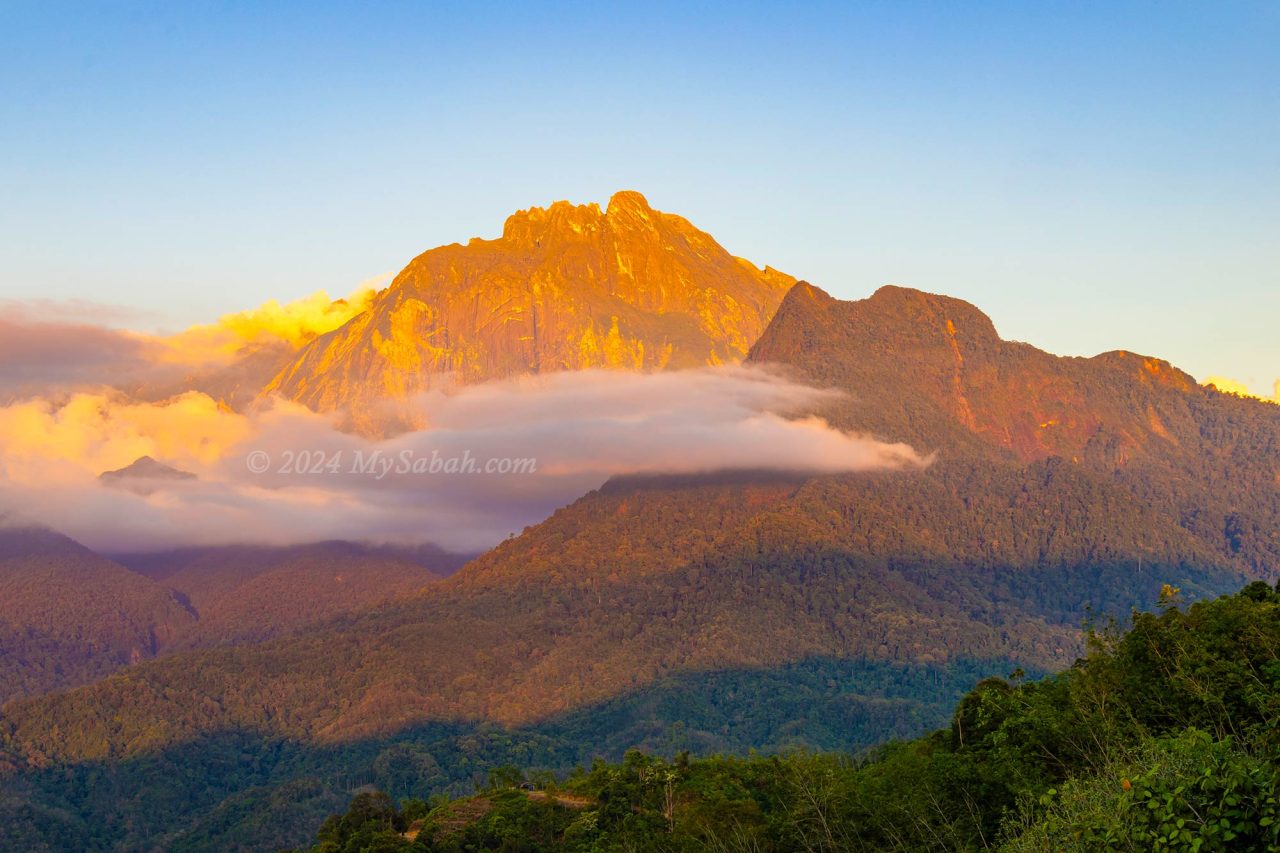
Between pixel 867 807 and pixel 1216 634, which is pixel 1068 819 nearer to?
pixel 1216 634

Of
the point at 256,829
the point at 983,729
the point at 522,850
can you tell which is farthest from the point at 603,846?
the point at 256,829

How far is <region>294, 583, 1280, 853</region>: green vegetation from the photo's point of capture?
25.9m

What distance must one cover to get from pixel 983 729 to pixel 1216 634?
27.0m

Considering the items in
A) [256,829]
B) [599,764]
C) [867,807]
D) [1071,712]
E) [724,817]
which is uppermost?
[1071,712]

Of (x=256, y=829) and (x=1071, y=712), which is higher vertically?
(x=1071, y=712)

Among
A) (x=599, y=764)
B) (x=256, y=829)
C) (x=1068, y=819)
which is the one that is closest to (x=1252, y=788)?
(x=1068, y=819)

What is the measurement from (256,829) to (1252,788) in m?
194

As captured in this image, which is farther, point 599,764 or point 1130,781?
point 599,764

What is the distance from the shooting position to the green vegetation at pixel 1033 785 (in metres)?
25.9

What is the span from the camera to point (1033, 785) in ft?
195

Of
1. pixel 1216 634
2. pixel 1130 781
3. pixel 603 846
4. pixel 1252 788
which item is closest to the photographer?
pixel 1252 788

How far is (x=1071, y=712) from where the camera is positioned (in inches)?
2611

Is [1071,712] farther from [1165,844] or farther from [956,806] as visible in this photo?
[1165,844]

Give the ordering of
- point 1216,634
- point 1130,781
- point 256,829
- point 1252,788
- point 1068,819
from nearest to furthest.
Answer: point 1252,788, point 1130,781, point 1068,819, point 1216,634, point 256,829
